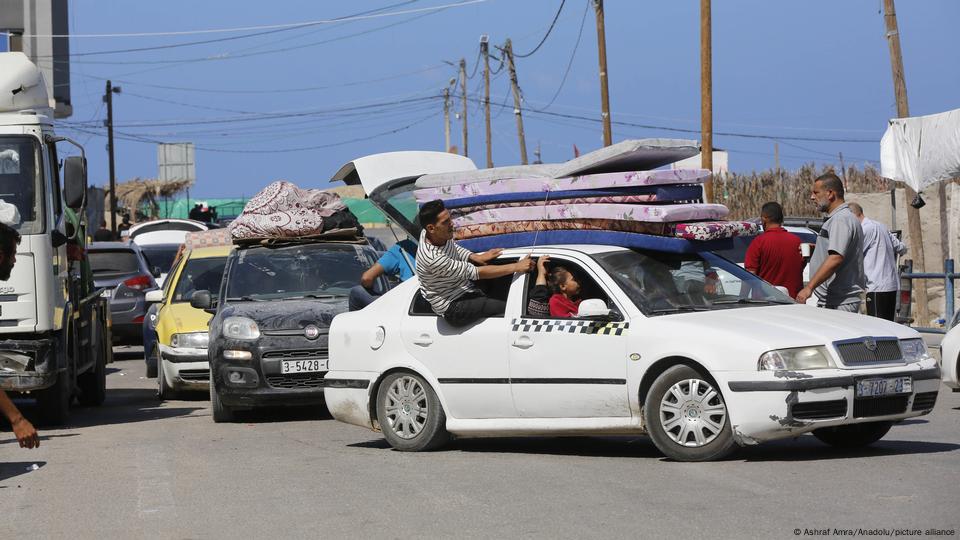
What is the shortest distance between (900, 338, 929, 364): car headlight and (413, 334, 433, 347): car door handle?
330 centimetres

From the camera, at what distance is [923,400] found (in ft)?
32.0

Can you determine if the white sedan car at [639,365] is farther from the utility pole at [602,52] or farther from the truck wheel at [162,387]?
the utility pole at [602,52]

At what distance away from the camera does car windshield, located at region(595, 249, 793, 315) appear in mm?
10109

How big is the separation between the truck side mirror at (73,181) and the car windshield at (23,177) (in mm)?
333

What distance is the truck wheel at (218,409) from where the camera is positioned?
1390 cm

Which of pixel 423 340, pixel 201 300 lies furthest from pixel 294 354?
pixel 423 340

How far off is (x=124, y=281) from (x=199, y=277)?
22.1ft

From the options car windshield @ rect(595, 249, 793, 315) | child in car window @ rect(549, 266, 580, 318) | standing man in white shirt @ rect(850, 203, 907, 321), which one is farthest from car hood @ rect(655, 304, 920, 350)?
standing man in white shirt @ rect(850, 203, 907, 321)

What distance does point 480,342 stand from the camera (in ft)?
34.8

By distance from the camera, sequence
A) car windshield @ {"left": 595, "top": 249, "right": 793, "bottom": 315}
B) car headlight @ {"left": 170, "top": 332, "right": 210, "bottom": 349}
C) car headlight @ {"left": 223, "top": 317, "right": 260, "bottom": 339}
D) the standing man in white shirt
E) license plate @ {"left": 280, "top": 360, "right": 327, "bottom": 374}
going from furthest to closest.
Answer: car headlight @ {"left": 170, "top": 332, "right": 210, "bottom": 349} → the standing man in white shirt → car headlight @ {"left": 223, "top": 317, "right": 260, "bottom": 339} → license plate @ {"left": 280, "top": 360, "right": 327, "bottom": 374} → car windshield @ {"left": 595, "top": 249, "right": 793, "bottom": 315}

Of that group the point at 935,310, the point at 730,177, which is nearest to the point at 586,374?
the point at 935,310

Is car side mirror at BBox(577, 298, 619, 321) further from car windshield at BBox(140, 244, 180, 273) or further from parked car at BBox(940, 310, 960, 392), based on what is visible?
car windshield at BBox(140, 244, 180, 273)

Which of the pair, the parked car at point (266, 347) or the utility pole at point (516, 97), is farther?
the utility pole at point (516, 97)

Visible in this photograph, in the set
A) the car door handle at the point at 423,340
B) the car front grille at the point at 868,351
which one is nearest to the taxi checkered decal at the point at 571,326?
the car door handle at the point at 423,340
